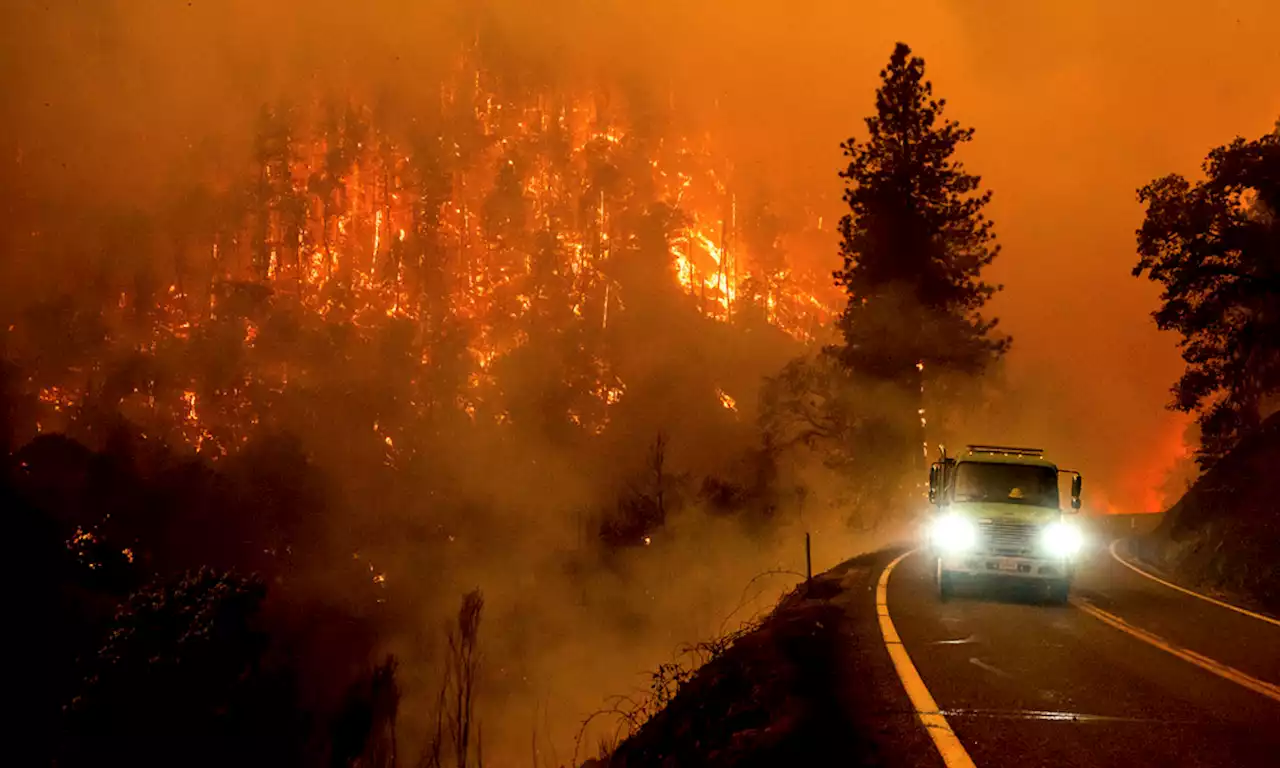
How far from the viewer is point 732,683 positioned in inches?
295

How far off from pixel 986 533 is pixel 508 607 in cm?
12286

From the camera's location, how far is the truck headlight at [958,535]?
13.5m

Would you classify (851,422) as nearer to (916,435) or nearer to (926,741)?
(916,435)

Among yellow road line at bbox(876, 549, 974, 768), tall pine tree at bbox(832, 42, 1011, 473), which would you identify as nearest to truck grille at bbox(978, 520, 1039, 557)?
yellow road line at bbox(876, 549, 974, 768)

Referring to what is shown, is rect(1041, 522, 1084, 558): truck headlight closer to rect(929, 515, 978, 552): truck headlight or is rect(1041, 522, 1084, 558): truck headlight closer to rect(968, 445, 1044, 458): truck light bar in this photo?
rect(929, 515, 978, 552): truck headlight

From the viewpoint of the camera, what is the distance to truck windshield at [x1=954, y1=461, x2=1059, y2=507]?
1428 cm

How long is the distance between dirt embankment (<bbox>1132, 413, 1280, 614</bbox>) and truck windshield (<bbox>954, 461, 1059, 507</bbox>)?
396cm

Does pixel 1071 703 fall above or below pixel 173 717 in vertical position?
above

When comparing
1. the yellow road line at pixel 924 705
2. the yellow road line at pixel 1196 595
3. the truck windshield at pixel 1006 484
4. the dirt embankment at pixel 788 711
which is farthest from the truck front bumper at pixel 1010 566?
the dirt embankment at pixel 788 711

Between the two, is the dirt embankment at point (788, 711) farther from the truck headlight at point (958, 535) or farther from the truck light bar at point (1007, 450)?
the truck light bar at point (1007, 450)

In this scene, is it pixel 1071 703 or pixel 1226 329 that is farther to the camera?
pixel 1226 329

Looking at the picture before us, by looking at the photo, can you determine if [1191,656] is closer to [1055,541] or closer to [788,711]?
[1055,541]

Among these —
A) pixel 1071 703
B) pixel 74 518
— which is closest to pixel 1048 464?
pixel 1071 703

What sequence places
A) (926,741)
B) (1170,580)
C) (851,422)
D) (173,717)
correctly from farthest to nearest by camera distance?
(851,422)
(173,717)
(1170,580)
(926,741)
